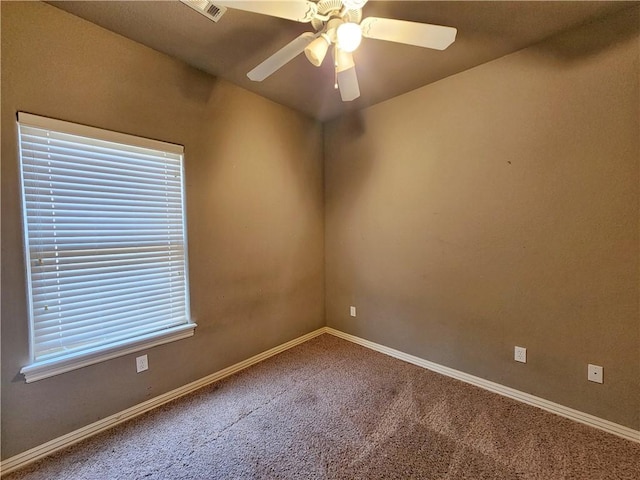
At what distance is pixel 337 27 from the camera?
140 cm

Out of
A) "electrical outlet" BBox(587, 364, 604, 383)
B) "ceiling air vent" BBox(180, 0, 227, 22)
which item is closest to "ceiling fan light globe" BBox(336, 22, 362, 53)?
"ceiling air vent" BBox(180, 0, 227, 22)

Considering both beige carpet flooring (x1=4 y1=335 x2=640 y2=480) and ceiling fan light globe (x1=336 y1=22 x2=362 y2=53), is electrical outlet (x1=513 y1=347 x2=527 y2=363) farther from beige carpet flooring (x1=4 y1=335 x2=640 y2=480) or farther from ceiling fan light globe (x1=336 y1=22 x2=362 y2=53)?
ceiling fan light globe (x1=336 y1=22 x2=362 y2=53)

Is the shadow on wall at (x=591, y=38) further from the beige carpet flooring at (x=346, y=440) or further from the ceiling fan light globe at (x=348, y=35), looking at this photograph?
the beige carpet flooring at (x=346, y=440)

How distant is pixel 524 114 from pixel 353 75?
129cm

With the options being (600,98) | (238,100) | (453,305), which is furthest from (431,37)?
(453,305)

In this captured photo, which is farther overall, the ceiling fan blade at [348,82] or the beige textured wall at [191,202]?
the ceiling fan blade at [348,82]

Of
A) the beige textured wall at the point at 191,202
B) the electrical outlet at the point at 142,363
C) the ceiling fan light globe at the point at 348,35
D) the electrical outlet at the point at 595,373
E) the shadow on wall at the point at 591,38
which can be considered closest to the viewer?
the ceiling fan light globe at the point at 348,35

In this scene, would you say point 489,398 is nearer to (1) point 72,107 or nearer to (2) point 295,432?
(2) point 295,432

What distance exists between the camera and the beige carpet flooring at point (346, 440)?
59.1 inches

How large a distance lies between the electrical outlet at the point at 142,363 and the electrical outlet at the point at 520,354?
2.71 meters

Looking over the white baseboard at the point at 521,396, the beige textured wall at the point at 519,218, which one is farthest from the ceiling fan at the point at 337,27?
the white baseboard at the point at 521,396

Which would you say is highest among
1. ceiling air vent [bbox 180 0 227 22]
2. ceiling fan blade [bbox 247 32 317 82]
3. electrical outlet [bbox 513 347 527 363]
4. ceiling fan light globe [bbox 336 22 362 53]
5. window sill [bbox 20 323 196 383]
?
ceiling air vent [bbox 180 0 227 22]

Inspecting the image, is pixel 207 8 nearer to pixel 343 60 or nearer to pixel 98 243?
pixel 343 60

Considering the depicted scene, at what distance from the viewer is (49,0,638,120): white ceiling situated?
1.62 meters
